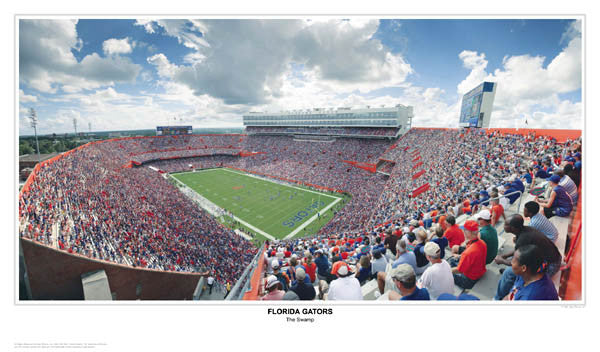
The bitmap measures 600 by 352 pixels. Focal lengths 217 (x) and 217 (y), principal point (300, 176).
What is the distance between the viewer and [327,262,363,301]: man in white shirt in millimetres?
2784

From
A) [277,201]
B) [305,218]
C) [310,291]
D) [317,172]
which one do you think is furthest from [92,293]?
[317,172]

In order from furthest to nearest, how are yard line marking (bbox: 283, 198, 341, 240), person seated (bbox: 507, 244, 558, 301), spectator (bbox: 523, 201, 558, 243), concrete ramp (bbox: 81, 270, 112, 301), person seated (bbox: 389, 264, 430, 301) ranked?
yard line marking (bbox: 283, 198, 341, 240) < concrete ramp (bbox: 81, 270, 112, 301) < spectator (bbox: 523, 201, 558, 243) < person seated (bbox: 507, 244, 558, 301) < person seated (bbox: 389, 264, 430, 301)

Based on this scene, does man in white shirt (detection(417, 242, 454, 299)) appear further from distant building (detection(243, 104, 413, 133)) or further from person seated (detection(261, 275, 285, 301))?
distant building (detection(243, 104, 413, 133))

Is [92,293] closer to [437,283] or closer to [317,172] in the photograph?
[437,283]

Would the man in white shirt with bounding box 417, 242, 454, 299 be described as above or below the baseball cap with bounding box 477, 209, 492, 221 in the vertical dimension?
below

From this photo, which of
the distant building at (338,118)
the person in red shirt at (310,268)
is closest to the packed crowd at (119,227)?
the person in red shirt at (310,268)

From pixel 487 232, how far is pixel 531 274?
0.97 metres

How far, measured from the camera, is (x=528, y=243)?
229 cm

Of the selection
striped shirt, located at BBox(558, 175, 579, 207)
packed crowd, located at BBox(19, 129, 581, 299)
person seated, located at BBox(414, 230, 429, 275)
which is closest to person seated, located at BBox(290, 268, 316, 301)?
packed crowd, located at BBox(19, 129, 581, 299)

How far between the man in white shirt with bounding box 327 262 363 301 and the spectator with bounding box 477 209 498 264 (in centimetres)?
188

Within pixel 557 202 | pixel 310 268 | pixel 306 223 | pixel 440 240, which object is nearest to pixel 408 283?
pixel 440 240

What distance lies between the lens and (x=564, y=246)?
10.5ft

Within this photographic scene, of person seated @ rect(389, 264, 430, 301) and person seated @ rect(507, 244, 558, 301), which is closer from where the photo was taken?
person seated @ rect(389, 264, 430, 301)

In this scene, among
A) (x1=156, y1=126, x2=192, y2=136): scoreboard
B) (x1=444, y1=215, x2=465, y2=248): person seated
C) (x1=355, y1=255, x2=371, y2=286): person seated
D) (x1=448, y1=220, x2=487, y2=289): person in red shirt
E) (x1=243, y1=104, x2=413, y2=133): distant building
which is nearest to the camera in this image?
(x1=448, y1=220, x2=487, y2=289): person in red shirt
